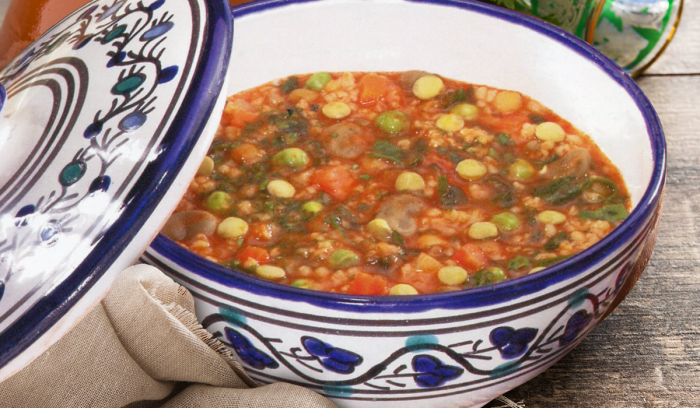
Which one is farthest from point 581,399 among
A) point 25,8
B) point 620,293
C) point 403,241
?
point 25,8

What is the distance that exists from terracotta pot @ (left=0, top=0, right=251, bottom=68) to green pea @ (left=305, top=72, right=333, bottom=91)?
19.1 inches

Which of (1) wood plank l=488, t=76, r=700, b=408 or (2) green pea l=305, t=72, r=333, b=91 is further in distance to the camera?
(2) green pea l=305, t=72, r=333, b=91

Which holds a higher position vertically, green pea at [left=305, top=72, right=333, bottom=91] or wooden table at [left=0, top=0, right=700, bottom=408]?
green pea at [left=305, top=72, right=333, bottom=91]

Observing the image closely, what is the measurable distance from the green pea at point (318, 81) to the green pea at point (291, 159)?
435 mm

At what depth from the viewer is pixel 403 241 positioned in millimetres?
2049

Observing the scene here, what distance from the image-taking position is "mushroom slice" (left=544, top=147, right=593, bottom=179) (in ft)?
7.61

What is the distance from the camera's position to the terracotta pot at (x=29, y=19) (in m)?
2.84

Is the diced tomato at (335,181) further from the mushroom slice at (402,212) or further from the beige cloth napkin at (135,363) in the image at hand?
the beige cloth napkin at (135,363)

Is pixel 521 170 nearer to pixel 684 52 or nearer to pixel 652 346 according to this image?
pixel 652 346

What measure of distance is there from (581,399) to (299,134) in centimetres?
110

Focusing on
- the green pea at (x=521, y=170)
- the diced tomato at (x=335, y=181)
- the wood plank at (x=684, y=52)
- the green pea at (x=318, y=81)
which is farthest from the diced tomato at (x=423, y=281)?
the wood plank at (x=684, y=52)

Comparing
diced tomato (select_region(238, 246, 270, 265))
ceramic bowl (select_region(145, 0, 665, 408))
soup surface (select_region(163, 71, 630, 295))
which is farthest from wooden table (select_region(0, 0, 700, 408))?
diced tomato (select_region(238, 246, 270, 265))

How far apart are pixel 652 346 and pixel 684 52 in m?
1.73

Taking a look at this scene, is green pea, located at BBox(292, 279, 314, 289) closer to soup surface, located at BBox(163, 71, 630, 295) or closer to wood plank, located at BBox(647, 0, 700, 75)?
soup surface, located at BBox(163, 71, 630, 295)
